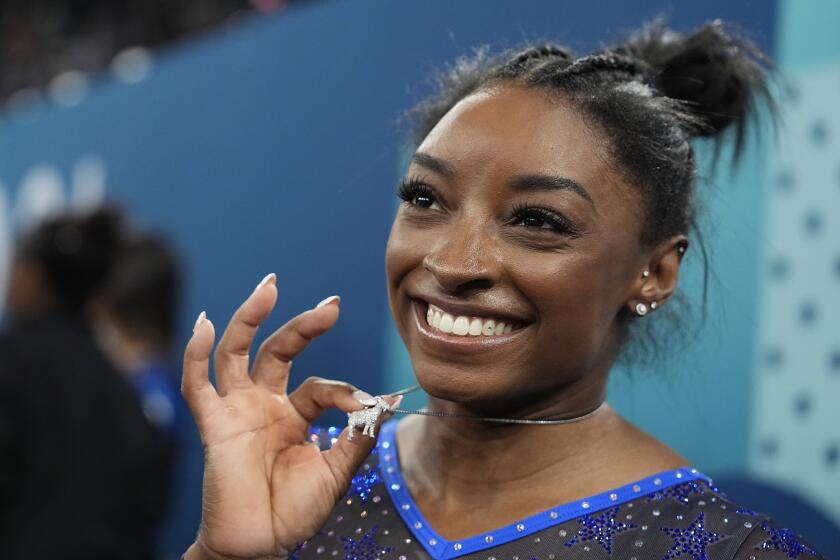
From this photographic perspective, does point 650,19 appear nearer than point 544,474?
No

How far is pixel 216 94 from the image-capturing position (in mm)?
3561

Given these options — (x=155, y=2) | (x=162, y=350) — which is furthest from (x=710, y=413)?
(x=155, y=2)

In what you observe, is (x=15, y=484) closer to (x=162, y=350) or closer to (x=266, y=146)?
(x=162, y=350)

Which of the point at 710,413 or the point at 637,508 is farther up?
the point at 637,508

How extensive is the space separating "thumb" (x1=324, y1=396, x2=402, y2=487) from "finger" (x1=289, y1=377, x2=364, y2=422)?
0.04m

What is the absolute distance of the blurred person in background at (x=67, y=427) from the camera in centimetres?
249

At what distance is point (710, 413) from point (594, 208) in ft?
2.49

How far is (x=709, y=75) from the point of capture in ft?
5.46

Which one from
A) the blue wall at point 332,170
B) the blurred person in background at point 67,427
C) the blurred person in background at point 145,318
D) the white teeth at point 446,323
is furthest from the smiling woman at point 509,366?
the blurred person in background at point 145,318

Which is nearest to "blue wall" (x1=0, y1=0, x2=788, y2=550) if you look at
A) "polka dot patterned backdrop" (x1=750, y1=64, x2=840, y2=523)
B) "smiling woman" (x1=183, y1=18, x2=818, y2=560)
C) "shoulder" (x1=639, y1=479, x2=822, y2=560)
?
"polka dot patterned backdrop" (x1=750, y1=64, x2=840, y2=523)

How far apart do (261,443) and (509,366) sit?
36cm

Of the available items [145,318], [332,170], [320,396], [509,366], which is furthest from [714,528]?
[145,318]

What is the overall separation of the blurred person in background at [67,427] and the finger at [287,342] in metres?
1.17

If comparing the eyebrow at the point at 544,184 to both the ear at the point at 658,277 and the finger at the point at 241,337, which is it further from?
the finger at the point at 241,337
